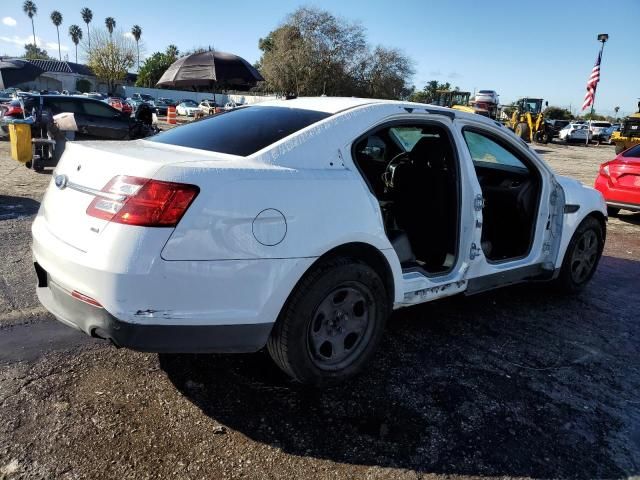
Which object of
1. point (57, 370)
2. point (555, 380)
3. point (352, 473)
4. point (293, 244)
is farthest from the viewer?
point (555, 380)

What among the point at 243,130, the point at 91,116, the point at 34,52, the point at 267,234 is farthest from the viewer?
the point at 34,52

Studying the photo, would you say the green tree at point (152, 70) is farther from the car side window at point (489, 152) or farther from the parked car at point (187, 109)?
the car side window at point (489, 152)

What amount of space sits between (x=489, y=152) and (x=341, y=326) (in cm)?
257

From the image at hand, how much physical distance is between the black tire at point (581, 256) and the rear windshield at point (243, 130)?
286cm

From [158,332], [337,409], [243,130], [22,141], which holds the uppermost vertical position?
[243,130]

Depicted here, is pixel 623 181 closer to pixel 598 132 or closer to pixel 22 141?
pixel 22 141

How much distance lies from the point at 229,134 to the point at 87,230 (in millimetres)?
1033

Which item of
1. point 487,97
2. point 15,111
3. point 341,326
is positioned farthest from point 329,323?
point 487,97

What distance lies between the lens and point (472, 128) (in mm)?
3775

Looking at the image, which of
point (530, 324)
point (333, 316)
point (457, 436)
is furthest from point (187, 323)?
point (530, 324)

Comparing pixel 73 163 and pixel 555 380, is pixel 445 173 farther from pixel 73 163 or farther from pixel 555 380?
pixel 73 163

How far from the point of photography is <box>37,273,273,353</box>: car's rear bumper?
91.1 inches

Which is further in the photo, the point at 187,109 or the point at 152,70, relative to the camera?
the point at 152,70

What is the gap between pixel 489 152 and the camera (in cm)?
466
